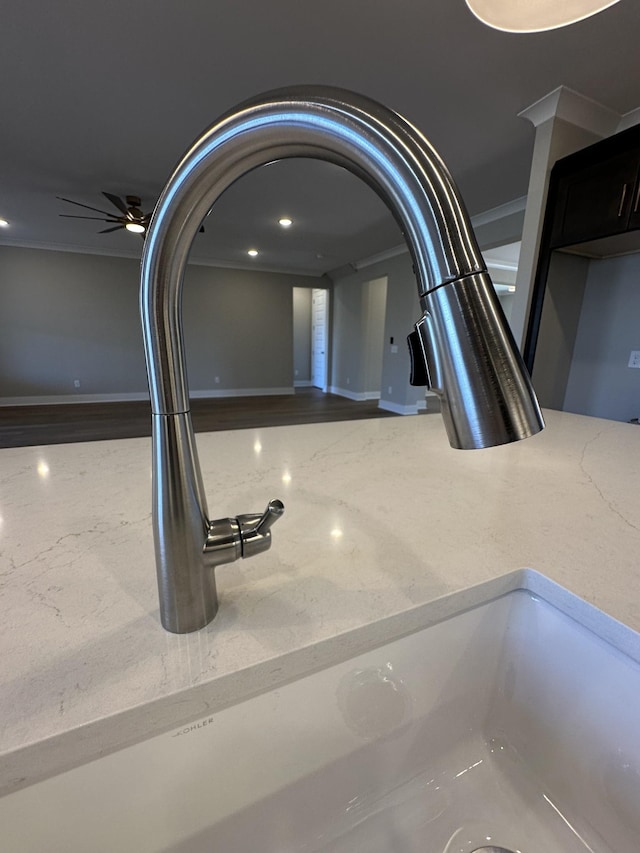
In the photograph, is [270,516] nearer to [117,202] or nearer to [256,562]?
[256,562]

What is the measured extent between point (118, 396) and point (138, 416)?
1214 millimetres

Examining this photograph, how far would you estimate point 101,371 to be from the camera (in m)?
5.46

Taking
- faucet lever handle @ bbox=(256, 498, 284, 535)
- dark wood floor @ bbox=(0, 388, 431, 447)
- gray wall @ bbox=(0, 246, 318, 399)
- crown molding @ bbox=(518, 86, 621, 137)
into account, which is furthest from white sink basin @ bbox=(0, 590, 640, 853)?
gray wall @ bbox=(0, 246, 318, 399)

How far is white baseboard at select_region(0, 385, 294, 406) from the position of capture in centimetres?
516

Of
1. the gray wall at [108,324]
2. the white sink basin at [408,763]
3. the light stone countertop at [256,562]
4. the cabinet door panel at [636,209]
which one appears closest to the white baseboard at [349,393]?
the gray wall at [108,324]

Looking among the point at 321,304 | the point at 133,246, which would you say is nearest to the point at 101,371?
the point at 133,246

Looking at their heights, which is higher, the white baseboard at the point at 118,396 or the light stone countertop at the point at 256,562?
the light stone countertop at the point at 256,562

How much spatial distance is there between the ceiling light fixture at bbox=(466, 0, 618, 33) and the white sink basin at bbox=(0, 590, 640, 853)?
4.32ft

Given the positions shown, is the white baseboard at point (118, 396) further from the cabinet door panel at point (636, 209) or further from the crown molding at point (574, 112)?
the cabinet door panel at point (636, 209)

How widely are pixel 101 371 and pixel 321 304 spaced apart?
418 centimetres

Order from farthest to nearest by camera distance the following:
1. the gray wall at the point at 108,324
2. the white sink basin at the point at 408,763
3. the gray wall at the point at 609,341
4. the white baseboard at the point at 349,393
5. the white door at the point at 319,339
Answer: the white door at the point at 319,339, the white baseboard at the point at 349,393, the gray wall at the point at 108,324, the gray wall at the point at 609,341, the white sink basin at the point at 408,763

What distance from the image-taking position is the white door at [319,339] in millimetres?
7023

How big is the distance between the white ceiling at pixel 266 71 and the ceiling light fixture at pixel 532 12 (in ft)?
1.10

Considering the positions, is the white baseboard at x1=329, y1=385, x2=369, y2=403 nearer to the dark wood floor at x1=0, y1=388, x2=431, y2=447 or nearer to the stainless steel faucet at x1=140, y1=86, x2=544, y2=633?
the dark wood floor at x1=0, y1=388, x2=431, y2=447
